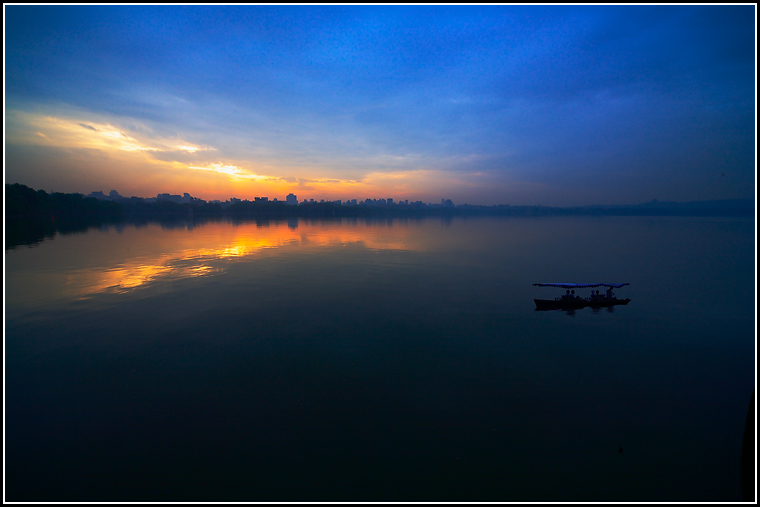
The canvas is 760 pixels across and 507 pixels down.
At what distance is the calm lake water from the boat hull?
657mm

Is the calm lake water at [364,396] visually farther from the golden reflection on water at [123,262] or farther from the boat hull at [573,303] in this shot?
the golden reflection on water at [123,262]

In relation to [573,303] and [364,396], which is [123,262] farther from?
[573,303]

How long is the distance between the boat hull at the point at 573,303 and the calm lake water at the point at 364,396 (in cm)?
66

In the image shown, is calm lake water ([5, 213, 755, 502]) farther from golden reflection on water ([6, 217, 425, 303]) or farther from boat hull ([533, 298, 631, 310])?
golden reflection on water ([6, 217, 425, 303])

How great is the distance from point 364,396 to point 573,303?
15.6 m

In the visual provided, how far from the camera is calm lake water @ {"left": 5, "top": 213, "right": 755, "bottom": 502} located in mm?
6980

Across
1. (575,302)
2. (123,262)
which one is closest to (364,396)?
(575,302)

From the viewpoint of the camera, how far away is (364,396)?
31.2 ft

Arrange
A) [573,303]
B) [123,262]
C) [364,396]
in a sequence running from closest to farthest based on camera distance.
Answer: [364,396]
[573,303]
[123,262]

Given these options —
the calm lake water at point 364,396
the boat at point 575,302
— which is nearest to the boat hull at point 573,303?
the boat at point 575,302

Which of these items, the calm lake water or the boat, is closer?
the calm lake water

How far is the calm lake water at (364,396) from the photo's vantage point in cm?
698

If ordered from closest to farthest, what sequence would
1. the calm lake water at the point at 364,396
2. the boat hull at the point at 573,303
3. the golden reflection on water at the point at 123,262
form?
the calm lake water at the point at 364,396, the boat hull at the point at 573,303, the golden reflection on water at the point at 123,262

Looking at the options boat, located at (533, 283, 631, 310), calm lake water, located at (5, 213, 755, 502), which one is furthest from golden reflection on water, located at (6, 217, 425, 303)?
boat, located at (533, 283, 631, 310)
